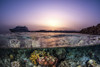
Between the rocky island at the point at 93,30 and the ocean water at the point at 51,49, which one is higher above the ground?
the rocky island at the point at 93,30

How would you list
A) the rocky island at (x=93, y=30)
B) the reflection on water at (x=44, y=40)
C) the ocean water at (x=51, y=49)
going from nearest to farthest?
the ocean water at (x=51, y=49)
the reflection on water at (x=44, y=40)
the rocky island at (x=93, y=30)

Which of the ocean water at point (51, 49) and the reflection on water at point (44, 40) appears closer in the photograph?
the ocean water at point (51, 49)

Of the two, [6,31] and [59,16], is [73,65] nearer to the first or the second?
[59,16]

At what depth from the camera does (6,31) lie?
8.24 meters

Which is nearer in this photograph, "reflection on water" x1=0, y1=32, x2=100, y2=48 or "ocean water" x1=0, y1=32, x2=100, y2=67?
"ocean water" x1=0, y1=32, x2=100, y2=67

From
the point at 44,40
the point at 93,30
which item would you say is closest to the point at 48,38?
the point at 44,40

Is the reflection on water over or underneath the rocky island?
underneath

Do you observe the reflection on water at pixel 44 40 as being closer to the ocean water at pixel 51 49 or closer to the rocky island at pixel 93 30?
the ocean water at pixel 51 49

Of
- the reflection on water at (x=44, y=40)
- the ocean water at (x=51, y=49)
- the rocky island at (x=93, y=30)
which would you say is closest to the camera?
the ocean water at (x=51, y=49)

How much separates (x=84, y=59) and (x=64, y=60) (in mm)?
2032

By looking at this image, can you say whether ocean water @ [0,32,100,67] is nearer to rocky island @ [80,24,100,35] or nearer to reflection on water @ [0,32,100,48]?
reflection on water @ [0,32,100,48]

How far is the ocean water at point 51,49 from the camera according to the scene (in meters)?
6.73

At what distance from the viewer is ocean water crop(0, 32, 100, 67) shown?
6.73 m

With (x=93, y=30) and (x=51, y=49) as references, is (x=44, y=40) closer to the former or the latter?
(x=51, y=49)
